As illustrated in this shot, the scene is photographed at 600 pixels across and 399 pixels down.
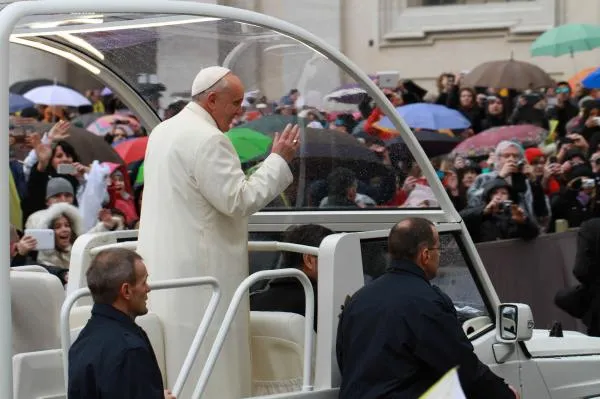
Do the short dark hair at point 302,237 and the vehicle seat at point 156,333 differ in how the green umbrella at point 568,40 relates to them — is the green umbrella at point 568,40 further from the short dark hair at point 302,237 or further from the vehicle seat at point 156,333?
the vehicle seat at point 156,333

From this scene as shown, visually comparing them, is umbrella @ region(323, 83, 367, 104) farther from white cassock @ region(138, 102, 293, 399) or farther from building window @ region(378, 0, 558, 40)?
building window @ region(378, 0, 558, 40)

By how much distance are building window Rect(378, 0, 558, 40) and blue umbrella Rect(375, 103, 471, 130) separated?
814 cm

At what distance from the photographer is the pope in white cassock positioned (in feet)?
20.7

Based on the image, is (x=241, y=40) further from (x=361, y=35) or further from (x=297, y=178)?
(x=361, y=35)

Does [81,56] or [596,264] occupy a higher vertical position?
[81,56]

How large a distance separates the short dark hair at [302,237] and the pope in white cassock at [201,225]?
699 millimetres

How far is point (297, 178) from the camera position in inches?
→ 305

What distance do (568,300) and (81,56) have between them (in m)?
5.36

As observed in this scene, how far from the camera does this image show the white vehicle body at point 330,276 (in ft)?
18.4

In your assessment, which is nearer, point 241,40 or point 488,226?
point 241,40

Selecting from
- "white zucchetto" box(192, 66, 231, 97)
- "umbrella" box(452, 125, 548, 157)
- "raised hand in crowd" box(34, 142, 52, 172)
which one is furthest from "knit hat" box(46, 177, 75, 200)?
"white zucchetto" box(192, 66, 231, 97)

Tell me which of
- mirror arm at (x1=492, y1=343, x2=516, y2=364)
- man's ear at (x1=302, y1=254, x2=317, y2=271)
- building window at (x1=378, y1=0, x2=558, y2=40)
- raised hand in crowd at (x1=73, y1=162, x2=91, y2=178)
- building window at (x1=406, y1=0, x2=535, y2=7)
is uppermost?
building window at (x1=406, y1=0, x2=535, y2=7)

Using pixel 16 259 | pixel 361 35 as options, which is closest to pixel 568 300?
pixel 16 259

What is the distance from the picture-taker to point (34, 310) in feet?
20.6
